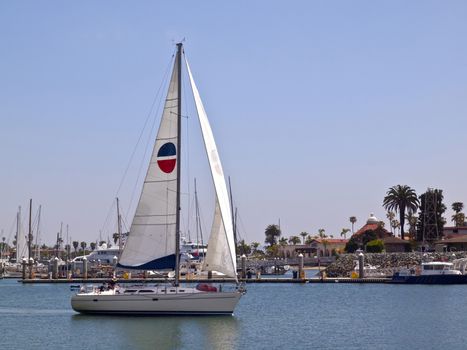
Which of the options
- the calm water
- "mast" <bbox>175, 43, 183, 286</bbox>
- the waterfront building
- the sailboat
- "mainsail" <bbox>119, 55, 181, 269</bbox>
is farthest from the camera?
the waterfront building

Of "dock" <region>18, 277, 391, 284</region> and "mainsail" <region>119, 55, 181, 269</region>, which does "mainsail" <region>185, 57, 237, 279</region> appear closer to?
"mainsail" <region>119, 55, 181, 269</region>

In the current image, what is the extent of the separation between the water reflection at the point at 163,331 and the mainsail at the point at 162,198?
3535mm

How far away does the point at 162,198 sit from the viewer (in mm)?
49156

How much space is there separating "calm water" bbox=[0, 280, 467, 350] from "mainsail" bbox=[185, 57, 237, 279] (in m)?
3.08

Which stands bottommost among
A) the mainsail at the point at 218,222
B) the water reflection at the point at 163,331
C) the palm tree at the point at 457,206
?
the water reflection at the point at 163,331

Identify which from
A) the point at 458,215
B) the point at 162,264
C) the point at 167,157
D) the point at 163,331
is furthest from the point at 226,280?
the point at 458,215

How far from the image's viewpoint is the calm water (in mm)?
40625

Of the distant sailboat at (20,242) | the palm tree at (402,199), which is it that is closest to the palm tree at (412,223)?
the palm tree at (402,199)

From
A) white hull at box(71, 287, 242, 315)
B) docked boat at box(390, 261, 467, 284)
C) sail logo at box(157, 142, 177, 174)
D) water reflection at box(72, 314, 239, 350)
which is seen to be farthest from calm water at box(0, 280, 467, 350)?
docked boat at box(390, 261, 467, 284)

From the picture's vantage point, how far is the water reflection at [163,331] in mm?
40250

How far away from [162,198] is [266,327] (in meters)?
9.44

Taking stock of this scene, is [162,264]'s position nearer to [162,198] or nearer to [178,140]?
[162,198]

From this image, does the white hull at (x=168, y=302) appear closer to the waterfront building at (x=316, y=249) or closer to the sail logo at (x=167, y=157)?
the sail logo at (x=167, y=157)

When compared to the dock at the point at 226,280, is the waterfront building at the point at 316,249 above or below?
above
